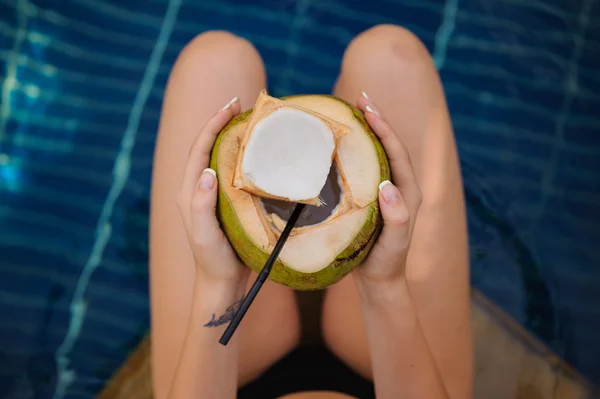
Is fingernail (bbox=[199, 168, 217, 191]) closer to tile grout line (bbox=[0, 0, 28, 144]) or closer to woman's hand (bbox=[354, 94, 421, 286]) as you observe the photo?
woman's hand (bbox=[354, 94, 421, 286])

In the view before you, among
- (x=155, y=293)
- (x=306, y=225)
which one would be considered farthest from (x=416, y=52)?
(x=155, y=293)

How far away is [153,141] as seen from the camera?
4.42ft

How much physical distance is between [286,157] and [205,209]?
0.38ft

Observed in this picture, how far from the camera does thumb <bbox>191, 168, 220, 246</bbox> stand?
1.94 ft

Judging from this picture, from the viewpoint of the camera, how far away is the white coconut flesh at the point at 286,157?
555mm

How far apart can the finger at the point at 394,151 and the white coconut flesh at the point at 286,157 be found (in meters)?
0.11

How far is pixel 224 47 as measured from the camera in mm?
908

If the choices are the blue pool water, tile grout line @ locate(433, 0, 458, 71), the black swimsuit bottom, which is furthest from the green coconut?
tile grout line @ locate(433, 0, 458, 71)

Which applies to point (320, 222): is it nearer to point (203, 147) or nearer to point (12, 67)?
point (203, 147)

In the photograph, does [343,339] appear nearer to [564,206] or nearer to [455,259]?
[455,259]

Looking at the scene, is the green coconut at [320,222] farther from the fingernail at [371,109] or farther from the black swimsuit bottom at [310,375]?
the black swimsuit bottom at [310,375]

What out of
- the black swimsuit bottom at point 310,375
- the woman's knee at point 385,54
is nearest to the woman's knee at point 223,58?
the woman's knee at point 385,54

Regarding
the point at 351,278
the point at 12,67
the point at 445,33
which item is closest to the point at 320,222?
the point at 351,278

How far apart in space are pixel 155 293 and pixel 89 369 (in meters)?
0.50
